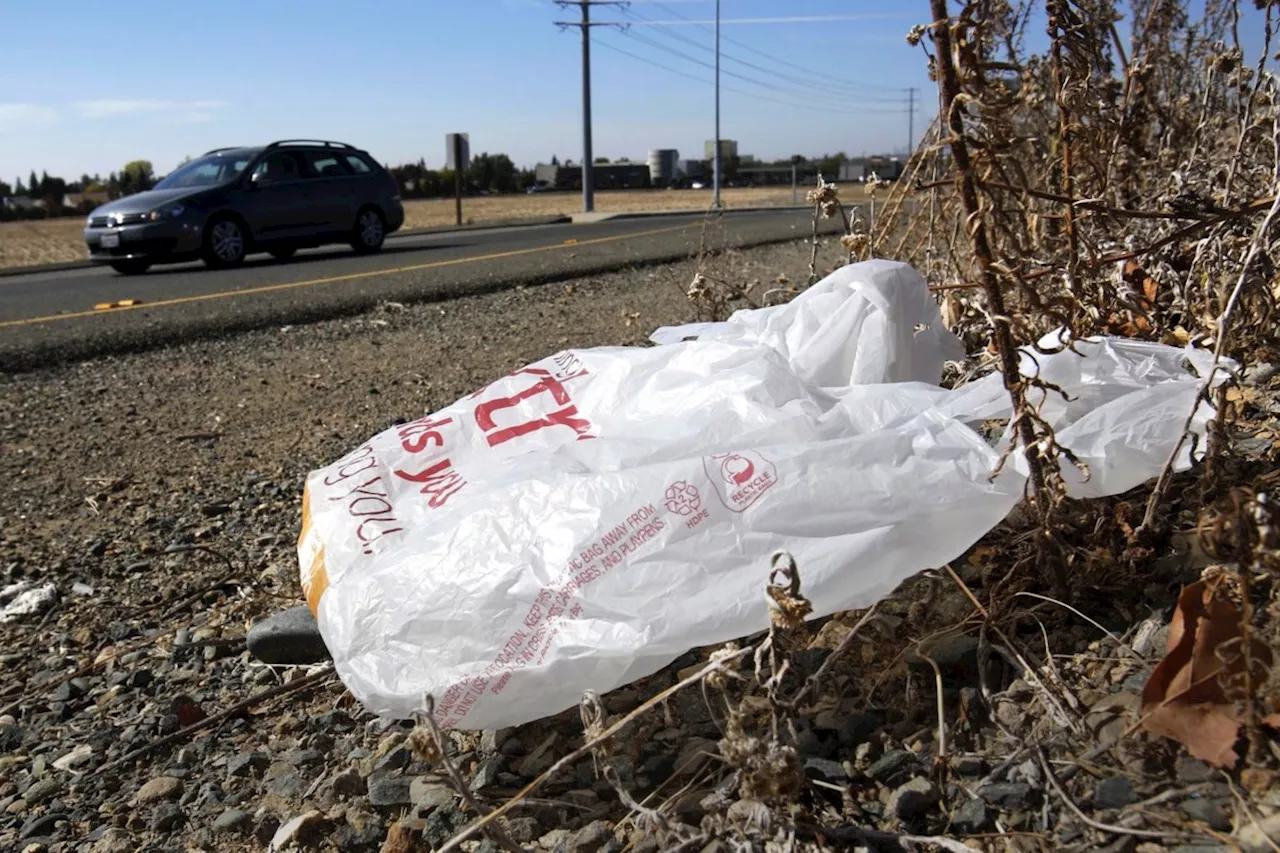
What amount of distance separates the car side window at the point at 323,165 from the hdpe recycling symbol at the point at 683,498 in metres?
10.4

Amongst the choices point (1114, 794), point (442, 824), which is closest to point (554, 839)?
point (442, 824)

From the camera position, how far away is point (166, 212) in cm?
963

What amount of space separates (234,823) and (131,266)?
9745 mm

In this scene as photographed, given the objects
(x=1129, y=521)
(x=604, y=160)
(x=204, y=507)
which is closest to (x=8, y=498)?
(x=204, y=507)

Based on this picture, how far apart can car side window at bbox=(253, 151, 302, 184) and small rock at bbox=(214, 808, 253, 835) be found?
9829 mm

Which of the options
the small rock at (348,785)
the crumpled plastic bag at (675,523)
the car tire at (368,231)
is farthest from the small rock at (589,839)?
the car tire at (368,231)

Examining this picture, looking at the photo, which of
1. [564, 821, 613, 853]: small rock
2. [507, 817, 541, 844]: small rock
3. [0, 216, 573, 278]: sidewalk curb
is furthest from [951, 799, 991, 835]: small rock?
[0, 216, 573, 278]: sidewalk curb

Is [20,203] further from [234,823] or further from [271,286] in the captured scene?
[234,823]

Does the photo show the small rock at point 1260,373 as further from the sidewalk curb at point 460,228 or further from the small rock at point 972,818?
the sidewalk curb at point 460,228

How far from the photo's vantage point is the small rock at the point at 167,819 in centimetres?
156

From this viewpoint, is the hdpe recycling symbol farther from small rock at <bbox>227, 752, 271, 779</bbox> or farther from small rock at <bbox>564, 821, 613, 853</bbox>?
small rock at <bbox>227, 752, 271, 779</bbox>

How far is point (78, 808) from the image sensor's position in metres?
1.64

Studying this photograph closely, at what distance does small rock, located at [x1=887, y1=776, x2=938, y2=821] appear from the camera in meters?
1.27

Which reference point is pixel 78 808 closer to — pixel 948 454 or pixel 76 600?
pixel 76 600
